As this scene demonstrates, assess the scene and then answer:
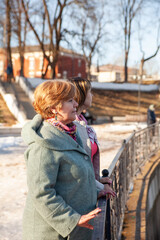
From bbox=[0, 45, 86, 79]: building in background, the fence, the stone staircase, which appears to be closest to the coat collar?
the fence

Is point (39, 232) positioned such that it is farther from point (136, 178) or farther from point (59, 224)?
point (136, 178)

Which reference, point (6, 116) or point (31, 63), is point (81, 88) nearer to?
point (6, 116)

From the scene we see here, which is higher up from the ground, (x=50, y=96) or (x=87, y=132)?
(x=50, y=96)

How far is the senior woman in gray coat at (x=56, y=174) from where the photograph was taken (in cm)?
163

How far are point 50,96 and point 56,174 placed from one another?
447mm

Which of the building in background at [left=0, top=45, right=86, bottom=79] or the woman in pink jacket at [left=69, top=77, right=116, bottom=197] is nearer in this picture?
the woman in pink jacket at [left=69, top=77, right=116, bottom=197]

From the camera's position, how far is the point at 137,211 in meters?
5.25

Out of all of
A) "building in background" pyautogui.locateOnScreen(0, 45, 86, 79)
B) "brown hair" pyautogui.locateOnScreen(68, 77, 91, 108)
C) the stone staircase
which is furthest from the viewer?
"building in background" pyautogui.locateOnScreen(0, 45, 86, 79)

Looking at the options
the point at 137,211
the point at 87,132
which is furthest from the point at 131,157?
the point at 87,132

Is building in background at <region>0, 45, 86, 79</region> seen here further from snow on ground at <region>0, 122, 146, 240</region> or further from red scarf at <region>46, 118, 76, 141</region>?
red scarf at <region>46, 118, 76, 141</region>

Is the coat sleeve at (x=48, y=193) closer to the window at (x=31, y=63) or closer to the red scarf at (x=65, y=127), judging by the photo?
the red scarf at (x=65, y=127)

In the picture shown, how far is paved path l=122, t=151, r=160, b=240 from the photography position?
4469 mm

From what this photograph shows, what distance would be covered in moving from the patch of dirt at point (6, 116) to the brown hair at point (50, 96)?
17440 mm

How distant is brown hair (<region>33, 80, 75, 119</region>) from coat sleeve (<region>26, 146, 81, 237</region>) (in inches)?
11.0
